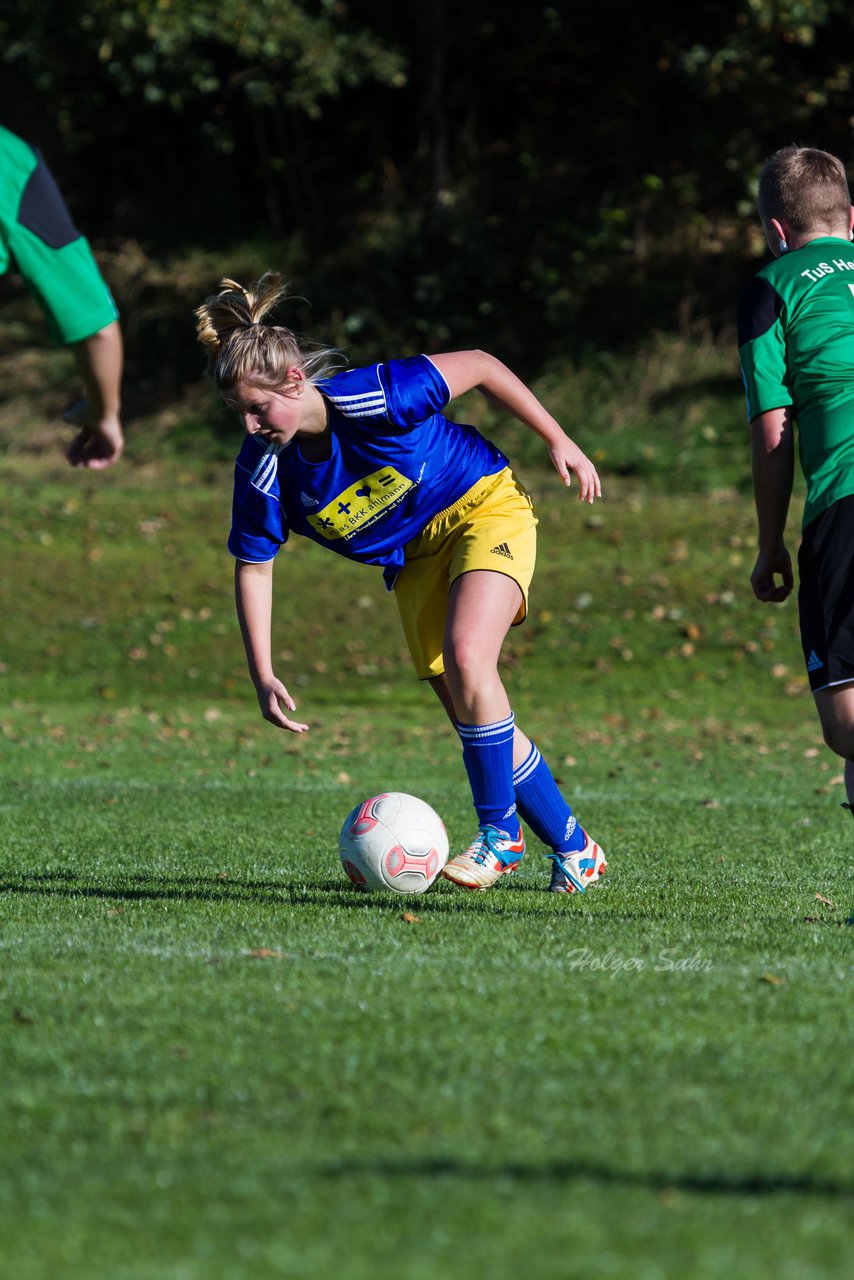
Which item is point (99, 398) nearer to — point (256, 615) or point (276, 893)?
point (256, 615)

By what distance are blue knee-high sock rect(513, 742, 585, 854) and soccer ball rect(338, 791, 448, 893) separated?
13.3 inches

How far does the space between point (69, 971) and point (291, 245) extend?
902 inches

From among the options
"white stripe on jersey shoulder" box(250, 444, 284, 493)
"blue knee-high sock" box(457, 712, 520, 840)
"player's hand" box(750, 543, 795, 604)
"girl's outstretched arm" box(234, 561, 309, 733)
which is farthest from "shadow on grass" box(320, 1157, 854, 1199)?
"white stripe on jersey shoulder" box(250, 444, 284, 493)

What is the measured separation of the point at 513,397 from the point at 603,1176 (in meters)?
3.36

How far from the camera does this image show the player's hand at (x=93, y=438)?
166 inches

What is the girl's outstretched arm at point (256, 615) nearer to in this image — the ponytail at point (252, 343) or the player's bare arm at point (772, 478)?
the ponytail at point (252, 343)

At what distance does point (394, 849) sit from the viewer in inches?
Answer: 213

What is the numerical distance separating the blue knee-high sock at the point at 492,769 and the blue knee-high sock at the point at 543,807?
130 millimetres

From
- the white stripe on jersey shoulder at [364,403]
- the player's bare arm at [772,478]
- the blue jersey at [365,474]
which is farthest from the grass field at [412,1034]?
the white stripe on jersey shoulder at [364,403]

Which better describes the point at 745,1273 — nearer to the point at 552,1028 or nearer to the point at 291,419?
the point at 552,1028

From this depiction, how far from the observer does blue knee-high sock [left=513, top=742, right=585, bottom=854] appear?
18.3ft

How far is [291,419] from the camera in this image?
5031 millimetres

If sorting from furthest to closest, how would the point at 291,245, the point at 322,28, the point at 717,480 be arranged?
the point at 291,245 → the point at 322,28 → the point at 717,480

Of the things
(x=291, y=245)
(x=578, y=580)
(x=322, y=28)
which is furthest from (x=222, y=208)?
(x=578, y=580)
